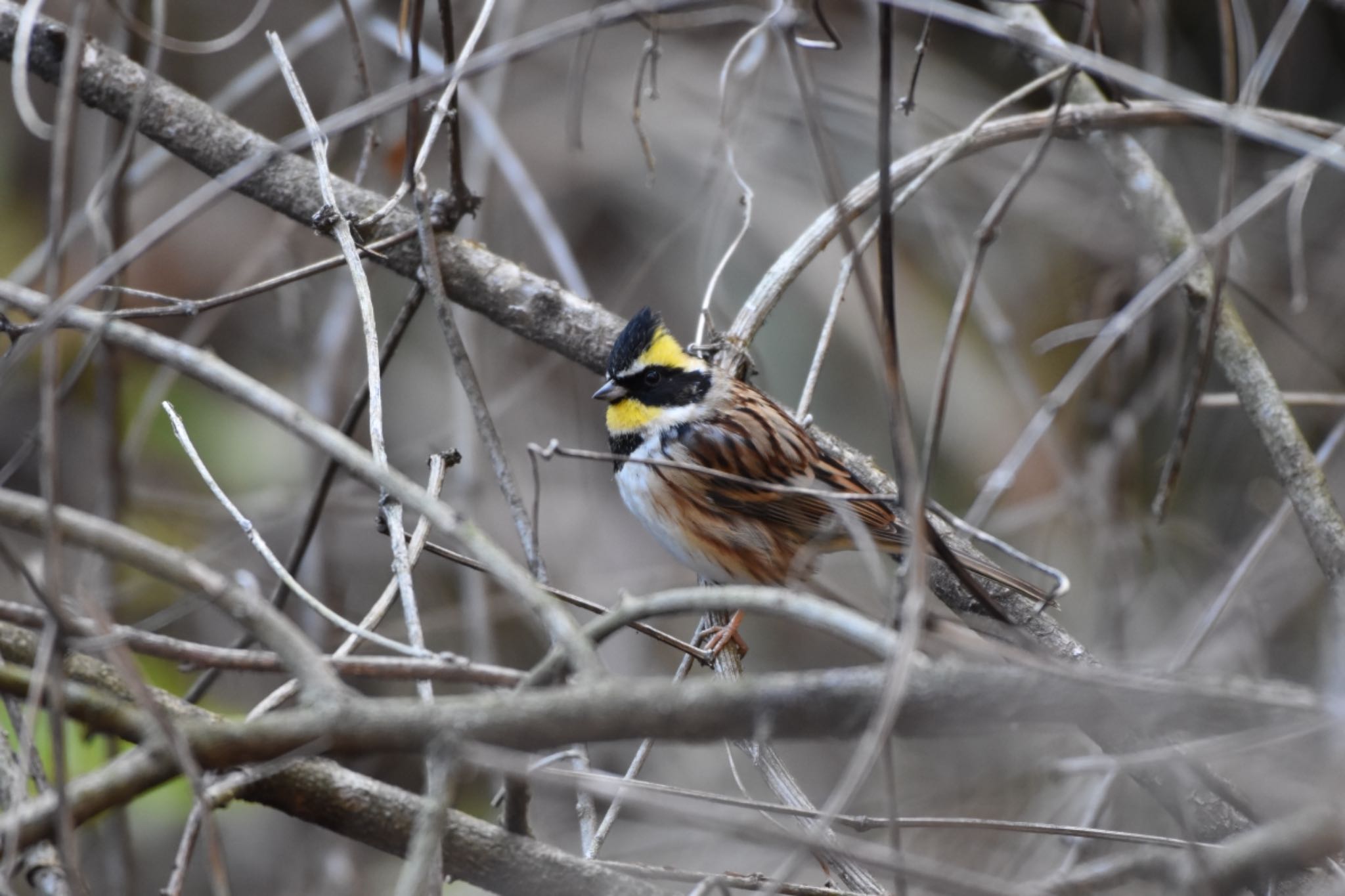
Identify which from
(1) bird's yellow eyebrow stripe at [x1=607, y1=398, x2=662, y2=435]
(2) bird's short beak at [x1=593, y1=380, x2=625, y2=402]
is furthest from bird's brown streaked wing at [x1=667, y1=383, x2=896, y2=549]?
(2) bird's short beak at [x1=593, y1=380, x2=625, y2=402]

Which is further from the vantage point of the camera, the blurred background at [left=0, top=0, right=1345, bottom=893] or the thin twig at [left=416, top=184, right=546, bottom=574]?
the blurred background at [left=0, top=0, right=1345, bottom=893]

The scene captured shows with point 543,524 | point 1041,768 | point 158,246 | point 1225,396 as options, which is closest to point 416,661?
point 1041,768

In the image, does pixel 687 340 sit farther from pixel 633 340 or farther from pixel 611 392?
pixel 633 340

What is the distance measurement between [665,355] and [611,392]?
0.19 metres

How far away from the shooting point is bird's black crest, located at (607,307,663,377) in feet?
10.5

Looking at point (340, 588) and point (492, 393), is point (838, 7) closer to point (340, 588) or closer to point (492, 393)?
point (492, 393)

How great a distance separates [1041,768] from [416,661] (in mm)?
817

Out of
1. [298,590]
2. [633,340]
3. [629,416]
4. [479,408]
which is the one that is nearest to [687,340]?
[629,416]

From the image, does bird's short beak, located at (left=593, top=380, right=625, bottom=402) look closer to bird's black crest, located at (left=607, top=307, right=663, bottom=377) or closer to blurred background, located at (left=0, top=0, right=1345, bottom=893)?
bird's black crest, located at (left=607, top=307, right=663, bottom=377)

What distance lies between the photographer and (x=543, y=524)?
5.54m

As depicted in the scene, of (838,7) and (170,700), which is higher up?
(838,7)

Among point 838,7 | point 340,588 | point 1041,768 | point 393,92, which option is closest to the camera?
point 1041,768

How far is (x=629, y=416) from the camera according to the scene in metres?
3.65

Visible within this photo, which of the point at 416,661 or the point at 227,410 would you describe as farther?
the point at 227,410
